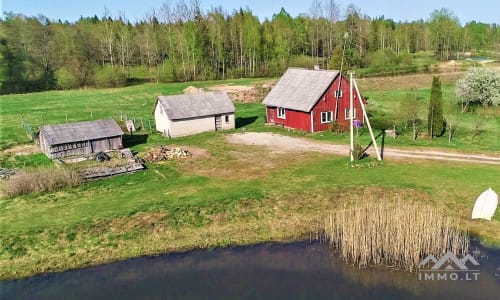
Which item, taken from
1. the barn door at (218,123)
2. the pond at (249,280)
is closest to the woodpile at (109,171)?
the pond at (249,280)

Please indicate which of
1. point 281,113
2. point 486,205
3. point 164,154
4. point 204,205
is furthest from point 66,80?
point 486,205

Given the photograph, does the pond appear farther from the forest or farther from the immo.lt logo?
the forest

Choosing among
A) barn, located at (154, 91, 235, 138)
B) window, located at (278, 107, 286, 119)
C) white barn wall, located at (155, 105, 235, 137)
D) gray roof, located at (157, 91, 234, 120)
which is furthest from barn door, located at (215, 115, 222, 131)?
window, located at (278, 107, 286, 119)

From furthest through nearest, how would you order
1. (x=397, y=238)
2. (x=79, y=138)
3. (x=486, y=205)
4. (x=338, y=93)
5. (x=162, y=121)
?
(x=162, y=121), (x=338, y=93), (x=79, y=138), (x=486, y=205), (x=397, y=238)

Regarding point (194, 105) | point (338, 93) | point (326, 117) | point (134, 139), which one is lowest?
point (134, 139)

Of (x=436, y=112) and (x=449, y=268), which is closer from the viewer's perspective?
(x=449, y=268)

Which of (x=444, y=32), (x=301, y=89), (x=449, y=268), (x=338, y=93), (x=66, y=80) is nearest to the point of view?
(x=449, y=268)

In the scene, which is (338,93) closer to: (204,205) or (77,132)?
(204,205)

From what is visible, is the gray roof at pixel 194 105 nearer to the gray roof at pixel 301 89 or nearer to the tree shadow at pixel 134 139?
the tree shadow at pixel 134 139
